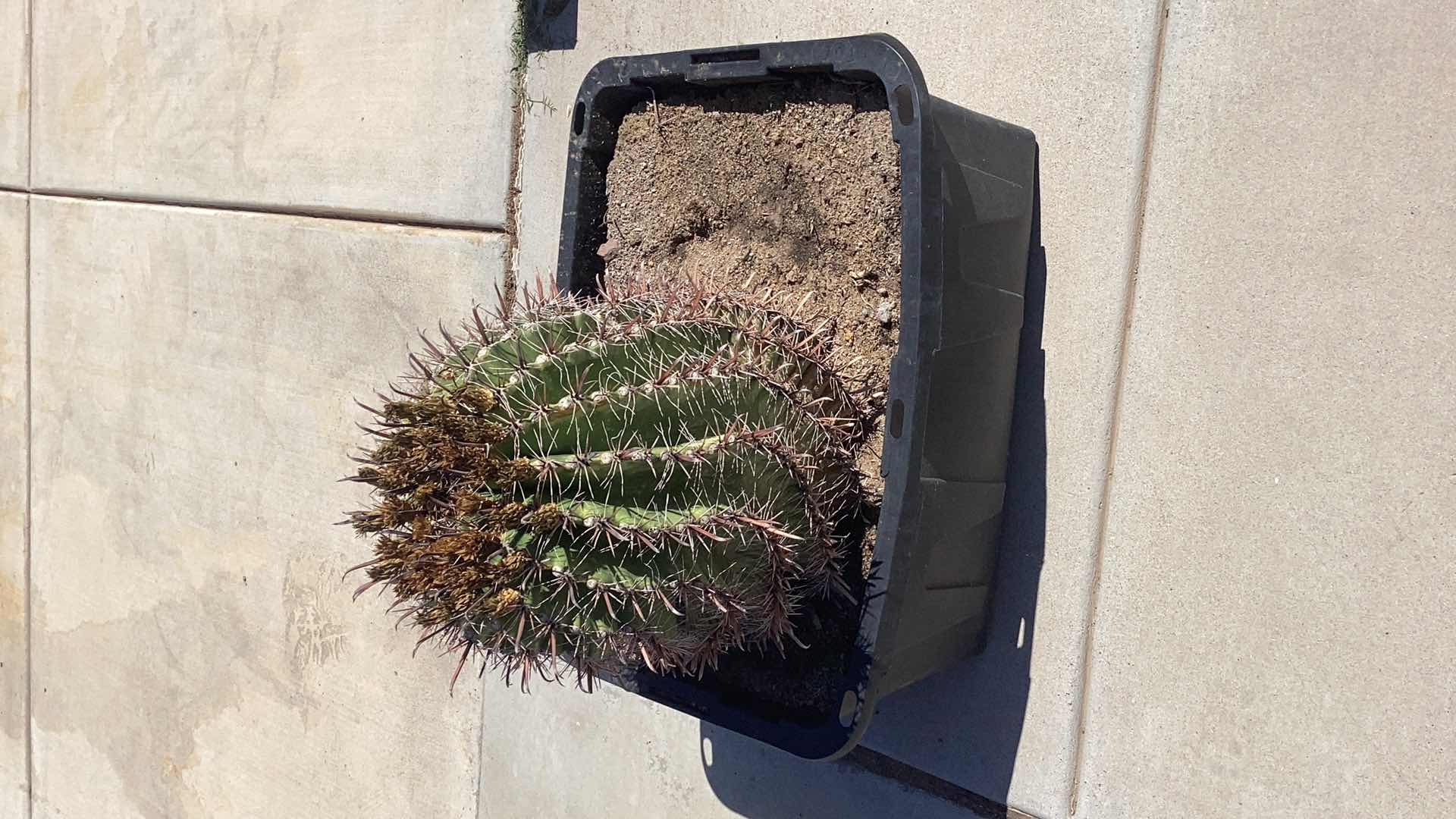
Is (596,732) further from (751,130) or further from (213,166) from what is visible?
(213,166)

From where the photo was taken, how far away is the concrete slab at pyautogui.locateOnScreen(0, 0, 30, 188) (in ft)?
12.0

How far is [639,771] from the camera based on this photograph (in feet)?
7.55

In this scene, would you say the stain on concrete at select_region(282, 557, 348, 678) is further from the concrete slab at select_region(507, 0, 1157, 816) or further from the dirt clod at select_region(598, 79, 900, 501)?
the concrete slab at select_region(507, 0, 1157, 816)

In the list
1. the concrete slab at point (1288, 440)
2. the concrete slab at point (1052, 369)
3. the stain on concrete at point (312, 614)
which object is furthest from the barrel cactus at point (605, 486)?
the stain on concrete at point (312, 614)

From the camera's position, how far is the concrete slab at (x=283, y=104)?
263 centimetres

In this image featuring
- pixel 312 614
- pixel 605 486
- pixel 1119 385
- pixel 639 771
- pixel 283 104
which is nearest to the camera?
pixel 605 486

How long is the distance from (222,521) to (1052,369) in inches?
95.6

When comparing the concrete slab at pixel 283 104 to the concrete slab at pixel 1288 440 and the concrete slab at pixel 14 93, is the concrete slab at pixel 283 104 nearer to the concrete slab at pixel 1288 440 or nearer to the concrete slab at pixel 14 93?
the concrete slab at pixel 14 93

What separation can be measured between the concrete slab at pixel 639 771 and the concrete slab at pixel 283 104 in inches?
47.2

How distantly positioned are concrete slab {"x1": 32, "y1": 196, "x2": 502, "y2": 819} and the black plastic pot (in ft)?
3.76

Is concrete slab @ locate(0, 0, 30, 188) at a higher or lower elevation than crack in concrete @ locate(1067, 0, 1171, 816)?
higher

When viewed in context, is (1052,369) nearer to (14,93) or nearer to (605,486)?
(605,486)

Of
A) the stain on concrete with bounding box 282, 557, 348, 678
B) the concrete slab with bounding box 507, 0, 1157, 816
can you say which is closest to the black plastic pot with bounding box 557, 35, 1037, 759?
the concrete slab with bounding box 507, 0, 1157, 816

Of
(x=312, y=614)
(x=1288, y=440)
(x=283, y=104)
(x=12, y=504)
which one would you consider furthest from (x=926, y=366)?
(x=12, y=504)
